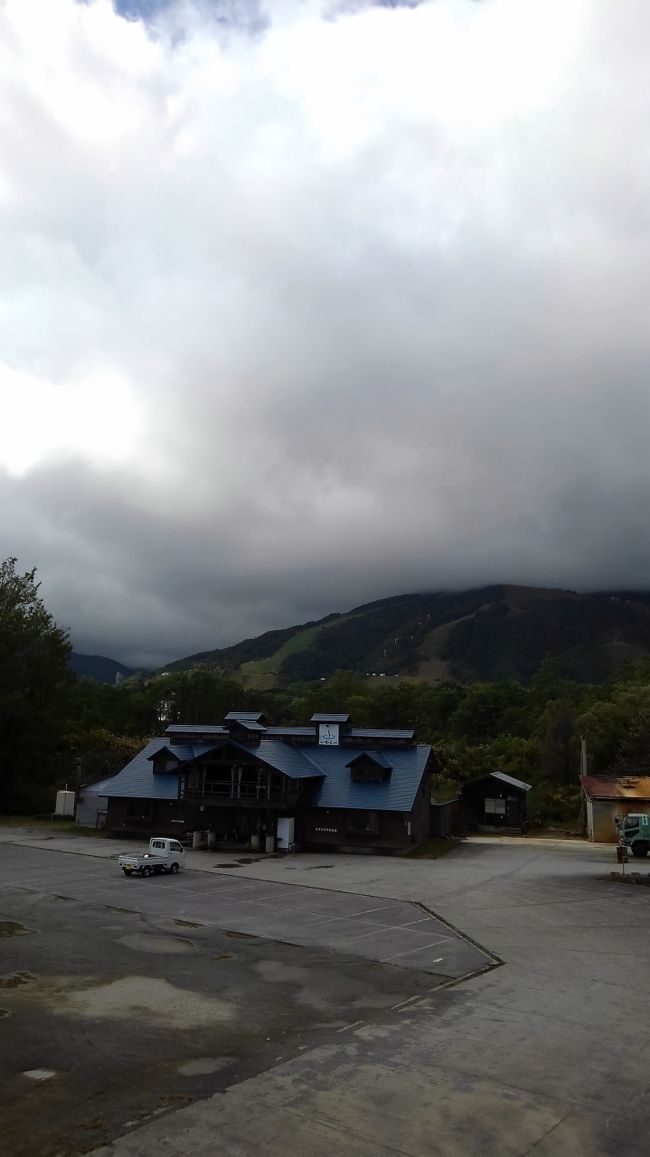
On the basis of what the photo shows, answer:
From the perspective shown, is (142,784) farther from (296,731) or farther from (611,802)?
(611,802)

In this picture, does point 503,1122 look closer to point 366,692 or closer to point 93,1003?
point 93,1003

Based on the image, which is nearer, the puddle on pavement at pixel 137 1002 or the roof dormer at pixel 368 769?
the puddle on pavement at pixel 137 1002

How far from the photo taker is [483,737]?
5079 inches

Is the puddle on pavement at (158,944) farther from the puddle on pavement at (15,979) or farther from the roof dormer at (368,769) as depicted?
the roof dormer at (368,769)

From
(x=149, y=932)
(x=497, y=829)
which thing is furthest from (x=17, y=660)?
→ (x=149, y=932)

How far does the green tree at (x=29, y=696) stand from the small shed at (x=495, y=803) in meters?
39.8

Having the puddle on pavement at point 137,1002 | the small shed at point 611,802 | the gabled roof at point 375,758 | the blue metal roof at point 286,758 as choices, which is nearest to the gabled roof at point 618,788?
the small shed at point 611,802

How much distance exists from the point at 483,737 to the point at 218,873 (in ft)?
321

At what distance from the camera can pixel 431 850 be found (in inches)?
1967

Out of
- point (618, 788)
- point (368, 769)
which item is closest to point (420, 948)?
point (368, 769)

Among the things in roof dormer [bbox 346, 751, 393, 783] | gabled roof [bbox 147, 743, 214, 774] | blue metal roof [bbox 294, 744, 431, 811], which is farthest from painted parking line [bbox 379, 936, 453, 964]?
gabled roof [bbox 147, 743, 214, 774]

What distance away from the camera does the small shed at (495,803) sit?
65.7 metres

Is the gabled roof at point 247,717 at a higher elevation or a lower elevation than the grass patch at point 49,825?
higher

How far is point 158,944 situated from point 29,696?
180 ft
